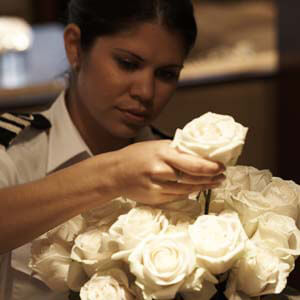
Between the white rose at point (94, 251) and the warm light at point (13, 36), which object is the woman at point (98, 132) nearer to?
the white rose at point (94, 251)

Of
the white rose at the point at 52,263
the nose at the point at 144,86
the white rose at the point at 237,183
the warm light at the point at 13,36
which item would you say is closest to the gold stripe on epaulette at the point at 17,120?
the nose at the point at 144,86

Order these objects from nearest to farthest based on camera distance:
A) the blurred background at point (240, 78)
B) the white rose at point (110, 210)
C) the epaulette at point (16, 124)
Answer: the white rose at point (110, 210) < the epaulette at point (16, 124) < the blurred background at point (240, 78)

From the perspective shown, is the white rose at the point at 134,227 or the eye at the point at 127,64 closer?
the white rose at the point at 134,227

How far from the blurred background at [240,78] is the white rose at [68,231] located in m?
0.25

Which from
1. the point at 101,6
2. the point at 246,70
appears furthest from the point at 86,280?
the point at 246,70

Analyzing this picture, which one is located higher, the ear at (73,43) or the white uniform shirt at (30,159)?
the ear at (73,43)

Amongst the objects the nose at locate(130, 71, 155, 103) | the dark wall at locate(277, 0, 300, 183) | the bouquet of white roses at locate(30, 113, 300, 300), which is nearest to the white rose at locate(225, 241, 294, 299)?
the bouquet of white roses at locate(30, 113, 300, 300)

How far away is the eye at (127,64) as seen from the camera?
0.97 meters

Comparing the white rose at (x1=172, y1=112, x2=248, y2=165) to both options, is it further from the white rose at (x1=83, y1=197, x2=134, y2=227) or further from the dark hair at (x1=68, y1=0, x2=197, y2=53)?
the dark hair at (x1=68, y1=0, x2=197, y2=53)

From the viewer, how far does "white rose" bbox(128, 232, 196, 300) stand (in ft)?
2.13

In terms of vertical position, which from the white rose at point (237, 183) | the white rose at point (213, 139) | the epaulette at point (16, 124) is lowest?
the epaulette at point (16, 124)

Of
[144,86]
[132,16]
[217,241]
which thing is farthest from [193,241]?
[132,16]

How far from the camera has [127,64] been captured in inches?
38.5

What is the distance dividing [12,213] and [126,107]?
290mm
